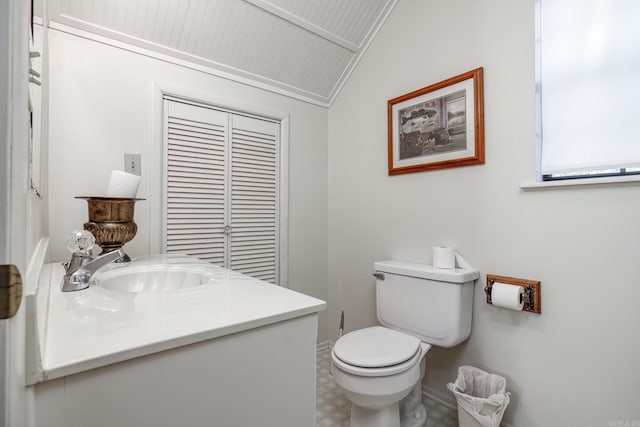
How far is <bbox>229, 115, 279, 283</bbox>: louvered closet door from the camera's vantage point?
193cm

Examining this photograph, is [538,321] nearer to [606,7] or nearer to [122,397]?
[606,7]

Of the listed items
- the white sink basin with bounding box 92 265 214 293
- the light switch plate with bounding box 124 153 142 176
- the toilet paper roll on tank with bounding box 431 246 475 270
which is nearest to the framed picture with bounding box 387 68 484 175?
the toilet paper roll on tank with bounding box 431 246 475 270

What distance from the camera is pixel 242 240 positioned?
197 centimetres

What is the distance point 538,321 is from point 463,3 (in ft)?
5.27

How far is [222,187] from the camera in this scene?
73.7 inches

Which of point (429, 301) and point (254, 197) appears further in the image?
point (254, 197)

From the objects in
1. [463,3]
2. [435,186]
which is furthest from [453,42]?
[435,186]

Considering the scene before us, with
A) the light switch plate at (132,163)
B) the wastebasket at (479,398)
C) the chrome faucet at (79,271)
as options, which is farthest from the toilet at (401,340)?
the light switch plate at (132,163)

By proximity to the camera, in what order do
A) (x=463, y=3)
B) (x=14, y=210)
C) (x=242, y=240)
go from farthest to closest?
(x=242, y=240), (x=463, y=3), (x=14, y=210)

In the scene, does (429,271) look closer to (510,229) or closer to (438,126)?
(510,229)

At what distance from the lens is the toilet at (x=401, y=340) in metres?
1.22

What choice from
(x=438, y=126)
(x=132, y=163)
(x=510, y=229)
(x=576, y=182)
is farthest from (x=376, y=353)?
(x=132, y=163)

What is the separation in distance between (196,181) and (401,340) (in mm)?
1400

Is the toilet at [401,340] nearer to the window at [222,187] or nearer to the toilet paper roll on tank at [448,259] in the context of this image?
the toilet paper roll on tank at [448,259]
